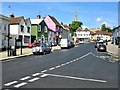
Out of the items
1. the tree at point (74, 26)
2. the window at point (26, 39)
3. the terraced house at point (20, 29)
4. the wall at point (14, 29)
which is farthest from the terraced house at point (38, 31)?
the tree at point (74, 26)

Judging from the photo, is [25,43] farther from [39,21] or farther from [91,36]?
[91,36]

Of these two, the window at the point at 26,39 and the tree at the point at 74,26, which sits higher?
the tree at the point at 74,26

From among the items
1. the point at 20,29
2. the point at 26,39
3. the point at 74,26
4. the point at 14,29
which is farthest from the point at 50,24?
the point at 74,26

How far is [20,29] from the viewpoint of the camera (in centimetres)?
5891

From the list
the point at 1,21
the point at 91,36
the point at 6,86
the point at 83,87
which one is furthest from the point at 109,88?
the point at 91,36

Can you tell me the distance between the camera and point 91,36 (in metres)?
190

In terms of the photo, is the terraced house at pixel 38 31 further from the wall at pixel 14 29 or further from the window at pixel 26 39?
the wall at pixel 14 29

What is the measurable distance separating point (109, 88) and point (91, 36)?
180208 mm

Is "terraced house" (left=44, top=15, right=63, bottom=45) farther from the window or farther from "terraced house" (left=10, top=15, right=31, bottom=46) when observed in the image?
"terraced house" (left=10, top=15, right=31, bottom=46)

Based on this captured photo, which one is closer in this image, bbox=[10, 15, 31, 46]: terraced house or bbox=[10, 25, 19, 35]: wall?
bbox=[10, 25, 19, 35]: wall

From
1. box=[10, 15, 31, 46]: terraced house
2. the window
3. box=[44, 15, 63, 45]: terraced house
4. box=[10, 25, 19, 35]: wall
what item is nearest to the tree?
box=[44, 15, 63, 45]: terraced house

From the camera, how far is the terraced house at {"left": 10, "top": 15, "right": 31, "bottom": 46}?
5629cm

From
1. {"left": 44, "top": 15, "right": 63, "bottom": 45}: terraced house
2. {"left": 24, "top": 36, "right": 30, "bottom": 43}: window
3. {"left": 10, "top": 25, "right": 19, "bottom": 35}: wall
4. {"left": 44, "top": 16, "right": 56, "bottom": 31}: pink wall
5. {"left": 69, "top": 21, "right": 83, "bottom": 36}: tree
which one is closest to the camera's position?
{"left": 10, "top": 25, "right": 19, "bottom": 35}: wall

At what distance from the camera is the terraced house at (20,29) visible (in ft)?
185
